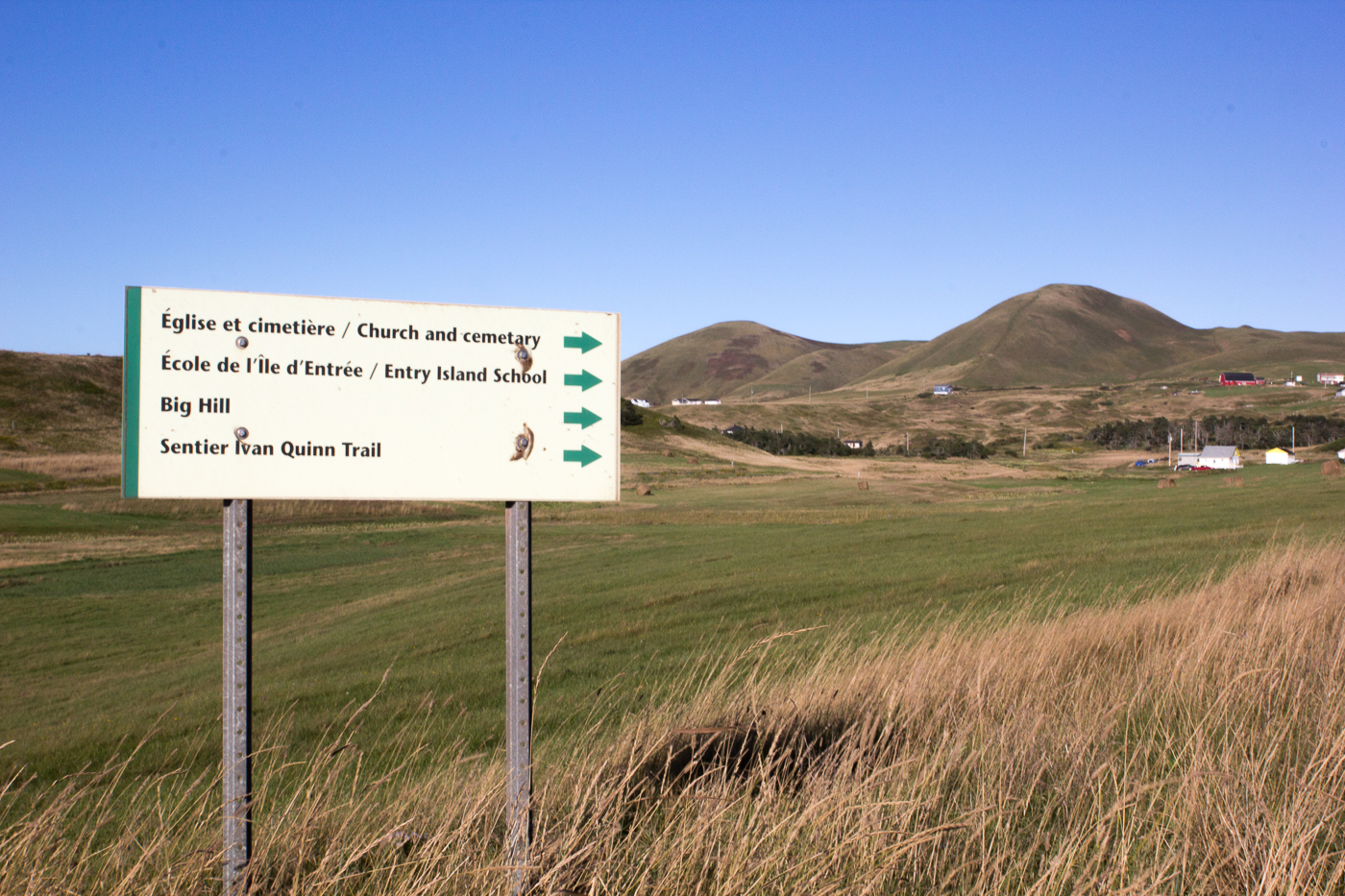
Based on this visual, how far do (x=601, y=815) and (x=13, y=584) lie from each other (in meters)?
23.5

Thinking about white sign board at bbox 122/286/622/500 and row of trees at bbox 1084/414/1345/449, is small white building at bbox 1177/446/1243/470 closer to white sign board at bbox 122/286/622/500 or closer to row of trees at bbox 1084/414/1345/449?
row of trees at bbox 1084/414/1345/449

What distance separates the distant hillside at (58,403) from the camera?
8650cm

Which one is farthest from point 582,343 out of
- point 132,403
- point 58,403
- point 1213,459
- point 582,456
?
point 58,403

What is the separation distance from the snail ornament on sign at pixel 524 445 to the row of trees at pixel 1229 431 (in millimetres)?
136644

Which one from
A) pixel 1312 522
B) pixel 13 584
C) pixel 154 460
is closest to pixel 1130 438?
pixel 1312 522

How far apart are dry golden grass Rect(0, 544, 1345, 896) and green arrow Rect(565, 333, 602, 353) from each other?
1.73 meters

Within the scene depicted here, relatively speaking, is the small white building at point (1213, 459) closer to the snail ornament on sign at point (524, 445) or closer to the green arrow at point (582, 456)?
the green arrow at point (582, 456)

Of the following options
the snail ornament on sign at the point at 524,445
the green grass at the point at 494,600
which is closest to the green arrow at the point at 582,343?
the snail ornament on sign at the point at 524,445

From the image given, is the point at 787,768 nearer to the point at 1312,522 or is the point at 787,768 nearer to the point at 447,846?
the point at 447,846

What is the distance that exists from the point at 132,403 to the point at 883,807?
11.0ft

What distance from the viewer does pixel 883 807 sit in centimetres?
388

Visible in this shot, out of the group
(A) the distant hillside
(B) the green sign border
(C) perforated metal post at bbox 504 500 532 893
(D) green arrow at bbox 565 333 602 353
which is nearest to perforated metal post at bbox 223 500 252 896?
(B) the green sign border

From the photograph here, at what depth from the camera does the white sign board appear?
330 cm

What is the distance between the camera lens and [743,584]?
54.3 ft
